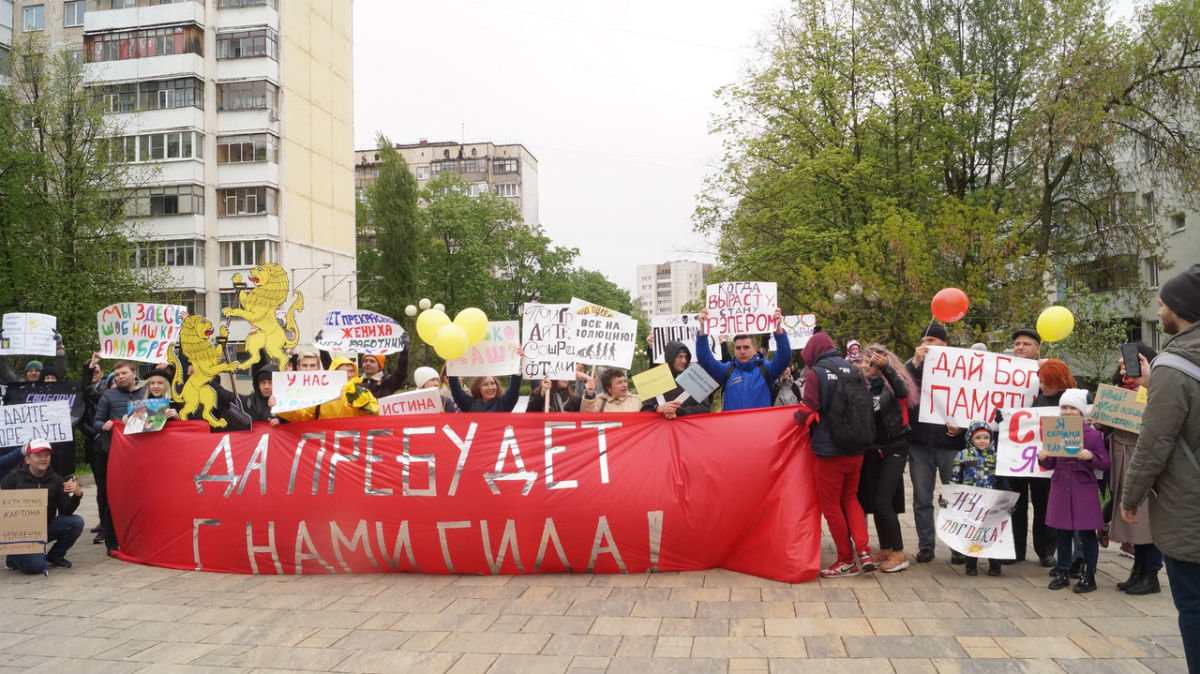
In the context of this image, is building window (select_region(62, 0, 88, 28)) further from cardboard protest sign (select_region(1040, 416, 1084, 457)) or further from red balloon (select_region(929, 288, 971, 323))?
cardboard protest sign (select_region(1040, 416, 1084, 457))

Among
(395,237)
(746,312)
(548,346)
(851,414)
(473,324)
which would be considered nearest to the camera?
(851,414)

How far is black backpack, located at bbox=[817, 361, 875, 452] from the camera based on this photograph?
7246 mm

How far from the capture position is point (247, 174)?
4303 cm

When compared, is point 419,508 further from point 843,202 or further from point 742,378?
point 843,202

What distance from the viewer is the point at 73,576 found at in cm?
857

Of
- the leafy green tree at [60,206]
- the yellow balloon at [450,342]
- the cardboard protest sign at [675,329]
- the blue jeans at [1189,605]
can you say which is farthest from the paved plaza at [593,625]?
the leafy green tree at [60,206]

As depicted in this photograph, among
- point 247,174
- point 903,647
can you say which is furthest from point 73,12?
point 903,647

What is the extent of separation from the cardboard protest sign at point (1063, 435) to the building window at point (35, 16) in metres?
51.3

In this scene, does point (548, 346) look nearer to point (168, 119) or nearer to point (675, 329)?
point (675, 329)

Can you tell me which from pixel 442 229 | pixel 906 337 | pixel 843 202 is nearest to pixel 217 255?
pixel 442 229

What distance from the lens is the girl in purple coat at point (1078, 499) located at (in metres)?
6.97

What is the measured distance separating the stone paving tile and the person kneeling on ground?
298 inches

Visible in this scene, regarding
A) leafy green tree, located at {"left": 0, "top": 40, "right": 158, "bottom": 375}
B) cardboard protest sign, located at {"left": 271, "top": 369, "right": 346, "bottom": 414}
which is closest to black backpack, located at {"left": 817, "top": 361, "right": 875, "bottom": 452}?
cardboard protest sign, located at {"left": 271, "top": 369, "right": 346, "bottom": 414}

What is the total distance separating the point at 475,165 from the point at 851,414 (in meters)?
92.2
